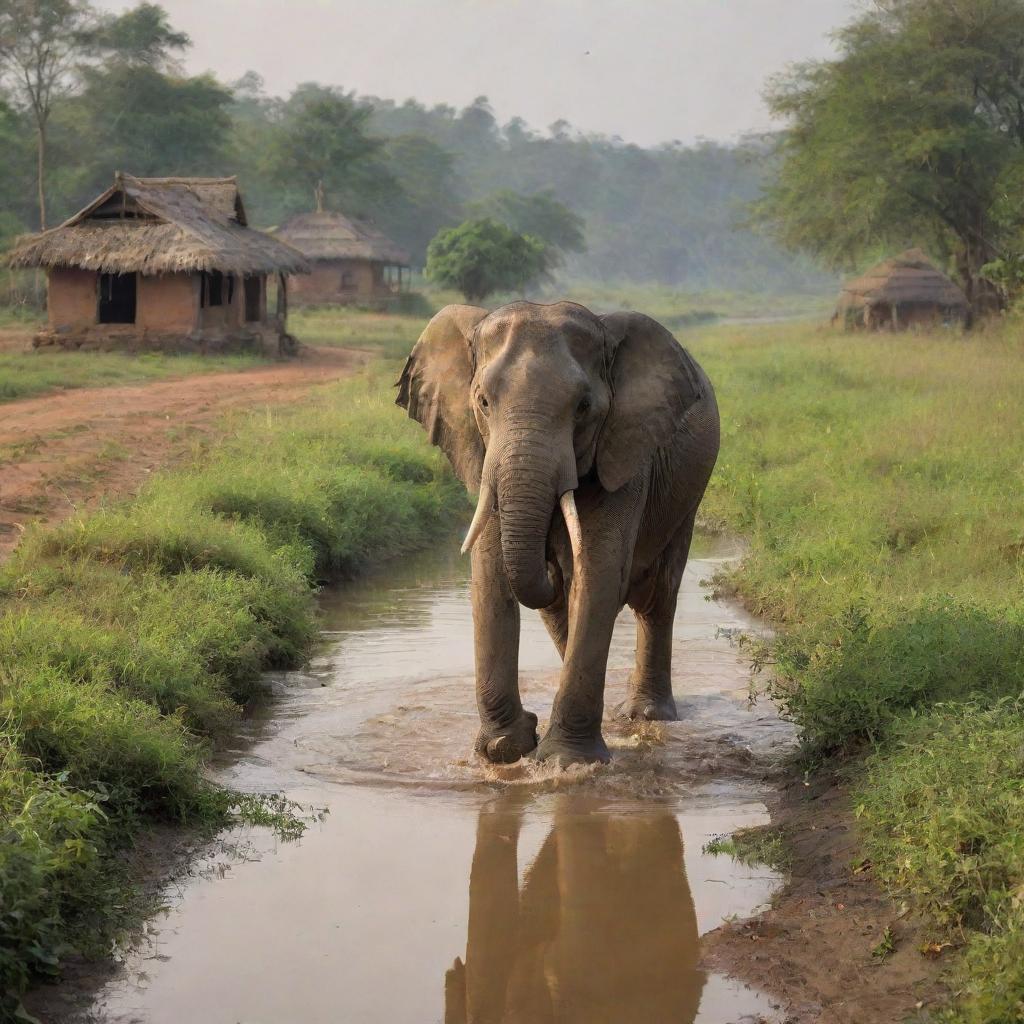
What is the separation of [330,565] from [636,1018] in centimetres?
714

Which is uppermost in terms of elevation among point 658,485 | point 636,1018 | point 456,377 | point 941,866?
point 456,377

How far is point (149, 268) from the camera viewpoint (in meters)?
24.6

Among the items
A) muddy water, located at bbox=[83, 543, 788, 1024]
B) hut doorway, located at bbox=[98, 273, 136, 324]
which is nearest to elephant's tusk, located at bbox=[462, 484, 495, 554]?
muddy water, located at bbox=[83, 543, 788, 1024]

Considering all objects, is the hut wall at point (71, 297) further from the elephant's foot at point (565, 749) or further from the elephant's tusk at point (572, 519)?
the elephant's tusk at point (572, 519)

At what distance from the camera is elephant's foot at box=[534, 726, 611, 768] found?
248 inches

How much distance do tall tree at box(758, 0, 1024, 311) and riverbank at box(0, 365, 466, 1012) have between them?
17.4 meters

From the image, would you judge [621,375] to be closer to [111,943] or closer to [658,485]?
[658,485]

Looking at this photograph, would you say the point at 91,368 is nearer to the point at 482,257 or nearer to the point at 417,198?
the point at 482,257

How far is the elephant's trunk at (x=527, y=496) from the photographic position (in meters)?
5.54

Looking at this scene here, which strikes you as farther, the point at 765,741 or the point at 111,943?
the point at 765,741

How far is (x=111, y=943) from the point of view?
4.55 meters

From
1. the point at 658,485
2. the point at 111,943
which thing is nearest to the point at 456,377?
the point at 658,485

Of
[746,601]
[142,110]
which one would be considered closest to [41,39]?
[142,110]

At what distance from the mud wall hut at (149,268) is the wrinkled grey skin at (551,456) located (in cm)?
1907
